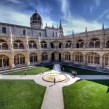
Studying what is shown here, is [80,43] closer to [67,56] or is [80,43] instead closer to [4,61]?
[67,56]

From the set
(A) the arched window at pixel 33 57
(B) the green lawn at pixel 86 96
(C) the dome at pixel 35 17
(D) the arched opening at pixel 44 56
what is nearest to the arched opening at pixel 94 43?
(B) the green lawn at pixel 86 96

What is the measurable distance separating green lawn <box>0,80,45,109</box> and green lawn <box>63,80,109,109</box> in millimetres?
3519

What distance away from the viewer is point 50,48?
41.0 meters

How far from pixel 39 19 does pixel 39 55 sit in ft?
65.2

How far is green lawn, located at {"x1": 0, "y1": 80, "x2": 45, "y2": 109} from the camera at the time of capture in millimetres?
12609

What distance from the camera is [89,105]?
41.3 ft

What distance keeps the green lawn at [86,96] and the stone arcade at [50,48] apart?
13226 millimetres

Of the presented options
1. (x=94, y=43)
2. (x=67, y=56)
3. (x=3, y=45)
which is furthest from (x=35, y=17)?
(x=94, y=43)

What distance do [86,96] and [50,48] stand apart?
28.0m

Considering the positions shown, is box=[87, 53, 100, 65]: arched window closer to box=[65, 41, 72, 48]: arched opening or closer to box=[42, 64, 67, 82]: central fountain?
box=[65, 41, 72, 48]: arched opening

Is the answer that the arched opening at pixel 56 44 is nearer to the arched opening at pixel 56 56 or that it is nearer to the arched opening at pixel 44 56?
the arched opening at pixel 56 56

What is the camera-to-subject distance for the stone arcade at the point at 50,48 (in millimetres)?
29109

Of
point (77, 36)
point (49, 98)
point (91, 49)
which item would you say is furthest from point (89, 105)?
point (77, 36)

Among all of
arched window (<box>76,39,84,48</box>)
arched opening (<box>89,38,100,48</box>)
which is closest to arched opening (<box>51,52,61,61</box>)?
arched window (<box>76,39,84,48</box>)
